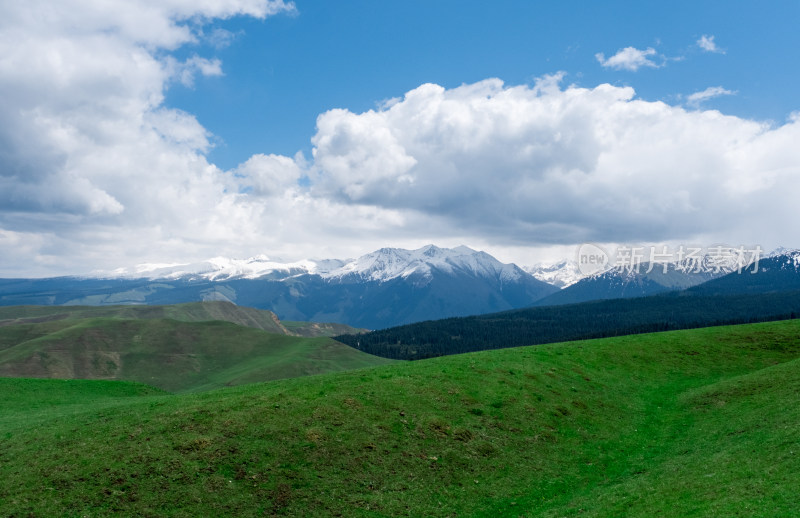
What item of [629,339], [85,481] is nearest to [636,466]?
[85,481]

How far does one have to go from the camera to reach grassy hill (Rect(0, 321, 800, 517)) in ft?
74.0

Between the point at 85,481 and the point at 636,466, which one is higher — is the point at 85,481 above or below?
above

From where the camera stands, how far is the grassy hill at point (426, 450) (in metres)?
22.5

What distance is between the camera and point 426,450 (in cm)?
3025

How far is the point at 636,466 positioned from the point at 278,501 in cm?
2239

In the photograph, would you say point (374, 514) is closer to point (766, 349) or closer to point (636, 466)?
point (636, 466)

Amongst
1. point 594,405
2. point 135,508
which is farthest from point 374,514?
point 594,405

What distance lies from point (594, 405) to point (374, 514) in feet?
86.4

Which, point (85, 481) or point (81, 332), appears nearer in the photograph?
point (85, 481)

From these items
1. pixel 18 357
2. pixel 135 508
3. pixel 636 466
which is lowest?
pixel 18 357

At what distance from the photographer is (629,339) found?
66.7 m

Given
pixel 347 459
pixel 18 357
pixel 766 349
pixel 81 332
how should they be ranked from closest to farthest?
pixel 347 459 < pixel 766 349 < pixel 18 357 < pixel 81 332

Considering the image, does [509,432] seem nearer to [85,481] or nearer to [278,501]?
[278,501]

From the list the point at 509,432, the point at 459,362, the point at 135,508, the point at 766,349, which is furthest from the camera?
the point at 766,349
